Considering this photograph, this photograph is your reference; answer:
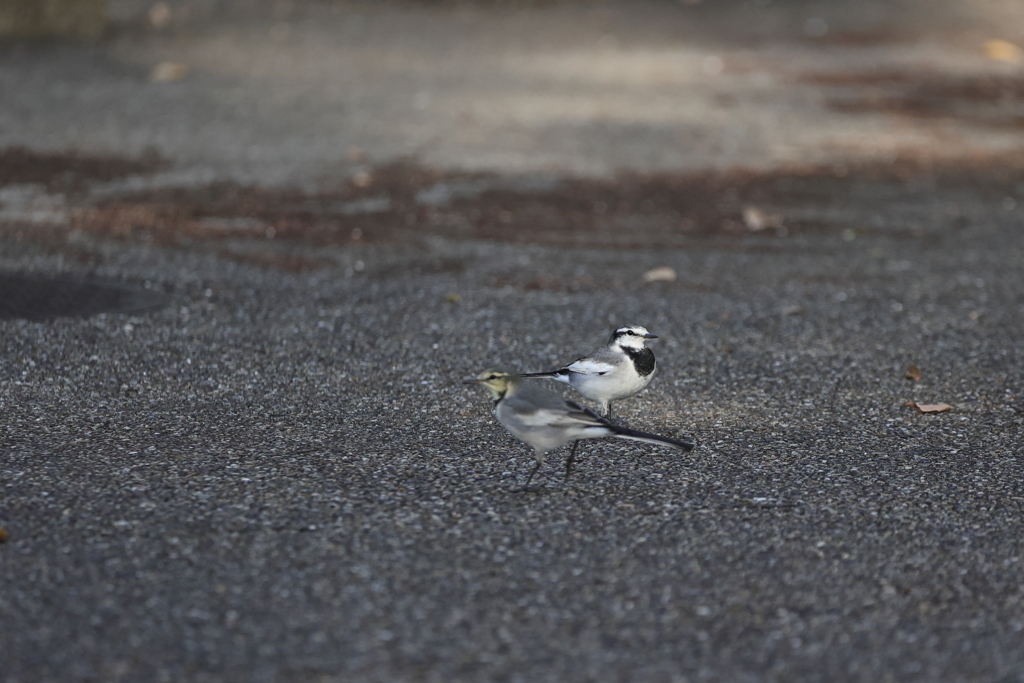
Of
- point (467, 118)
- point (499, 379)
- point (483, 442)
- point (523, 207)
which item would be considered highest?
point (467, 118)

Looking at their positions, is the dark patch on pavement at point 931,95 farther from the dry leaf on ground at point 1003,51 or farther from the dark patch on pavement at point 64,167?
the dark patch on pavement at point 64,167

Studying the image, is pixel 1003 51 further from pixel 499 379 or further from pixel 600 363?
pixel 499 379

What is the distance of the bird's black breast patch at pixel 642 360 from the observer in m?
5.54

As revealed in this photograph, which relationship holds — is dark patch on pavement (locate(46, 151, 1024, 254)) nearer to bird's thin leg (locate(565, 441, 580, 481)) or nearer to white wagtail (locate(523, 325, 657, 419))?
white wagtail (locate(523, 325, 657, 419))

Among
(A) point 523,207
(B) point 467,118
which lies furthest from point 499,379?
(B) point 467,118

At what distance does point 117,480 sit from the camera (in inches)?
189

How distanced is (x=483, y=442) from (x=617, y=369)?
0.73 m

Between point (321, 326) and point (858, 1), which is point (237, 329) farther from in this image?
point (858, 1)

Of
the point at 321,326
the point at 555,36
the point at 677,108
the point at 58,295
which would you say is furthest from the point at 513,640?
the point at 555,36

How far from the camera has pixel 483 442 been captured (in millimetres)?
5484

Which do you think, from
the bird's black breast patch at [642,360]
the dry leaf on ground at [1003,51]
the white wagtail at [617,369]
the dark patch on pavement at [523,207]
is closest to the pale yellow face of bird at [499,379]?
the white wagtail at [617,369]

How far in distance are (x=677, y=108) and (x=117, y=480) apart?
10338mm

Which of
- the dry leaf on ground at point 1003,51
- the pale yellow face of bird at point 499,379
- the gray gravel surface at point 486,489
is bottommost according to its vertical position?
the gray gravel surface at point 486,489

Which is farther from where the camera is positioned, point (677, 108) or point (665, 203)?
point (677, 108)
